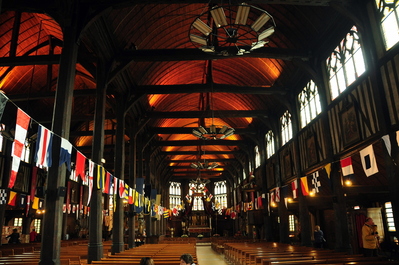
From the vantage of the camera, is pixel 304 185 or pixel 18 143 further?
pixel 304 185

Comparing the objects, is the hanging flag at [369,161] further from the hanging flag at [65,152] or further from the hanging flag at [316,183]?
the hanging flag at [65,152]

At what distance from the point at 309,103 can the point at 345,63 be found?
13.8ft

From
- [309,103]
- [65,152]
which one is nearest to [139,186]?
[309,103]

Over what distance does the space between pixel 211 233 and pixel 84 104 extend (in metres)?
33.0

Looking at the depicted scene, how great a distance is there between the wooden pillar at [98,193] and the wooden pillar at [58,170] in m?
2.66

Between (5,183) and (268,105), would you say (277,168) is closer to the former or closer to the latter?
(268,105)

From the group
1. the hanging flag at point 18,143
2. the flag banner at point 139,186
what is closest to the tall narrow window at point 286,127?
the flag banner at point 139,186

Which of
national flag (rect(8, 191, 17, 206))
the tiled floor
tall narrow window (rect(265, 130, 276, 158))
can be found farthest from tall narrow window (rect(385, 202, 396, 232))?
national flag (rect(8, 191, 17, 206))

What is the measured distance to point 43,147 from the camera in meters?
6.95

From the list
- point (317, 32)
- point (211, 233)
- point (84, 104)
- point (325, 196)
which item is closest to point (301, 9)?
point (317, 32)

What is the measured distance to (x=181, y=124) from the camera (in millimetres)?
37000

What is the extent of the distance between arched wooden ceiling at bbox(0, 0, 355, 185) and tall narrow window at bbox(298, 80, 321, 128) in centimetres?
A: 65

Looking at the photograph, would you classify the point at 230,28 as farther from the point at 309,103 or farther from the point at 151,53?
the point at 309,103

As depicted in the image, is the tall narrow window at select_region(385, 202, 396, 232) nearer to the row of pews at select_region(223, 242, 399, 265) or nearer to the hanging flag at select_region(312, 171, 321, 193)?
the hanging flag at select_region(312, 171, 321, 193)
